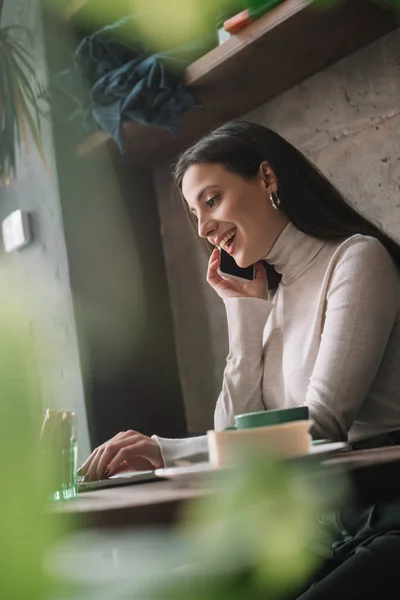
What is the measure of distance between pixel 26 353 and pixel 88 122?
7.98 ft

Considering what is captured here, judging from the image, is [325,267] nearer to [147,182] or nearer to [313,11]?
[313,11]

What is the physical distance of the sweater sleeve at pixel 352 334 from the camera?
122 cm

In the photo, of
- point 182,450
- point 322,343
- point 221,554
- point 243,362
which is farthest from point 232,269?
point 221,554

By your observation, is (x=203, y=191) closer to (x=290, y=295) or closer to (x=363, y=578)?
(x=290, y=295)

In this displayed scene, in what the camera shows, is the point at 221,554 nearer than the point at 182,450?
Yes

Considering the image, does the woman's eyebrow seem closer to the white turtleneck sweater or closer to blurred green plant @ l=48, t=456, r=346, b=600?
the white turtleneck sweater

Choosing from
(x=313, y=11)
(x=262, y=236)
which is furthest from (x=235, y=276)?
(x=313, y=11)

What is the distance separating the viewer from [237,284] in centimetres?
182

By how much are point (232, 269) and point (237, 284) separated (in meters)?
0.04

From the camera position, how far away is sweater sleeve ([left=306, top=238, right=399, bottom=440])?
122cm

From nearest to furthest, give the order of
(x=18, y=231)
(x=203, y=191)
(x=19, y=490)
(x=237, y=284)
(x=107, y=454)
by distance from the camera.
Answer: (x=19, y=490)
(x=107, y=454)
(x=203, y=191)
(x=237, y=284)
(x=18, y=231)

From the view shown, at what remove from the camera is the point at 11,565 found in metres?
0.12

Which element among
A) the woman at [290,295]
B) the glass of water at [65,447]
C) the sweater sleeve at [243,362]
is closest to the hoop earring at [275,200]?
the woman at [290,295]

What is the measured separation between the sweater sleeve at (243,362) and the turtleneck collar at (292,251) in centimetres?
11
